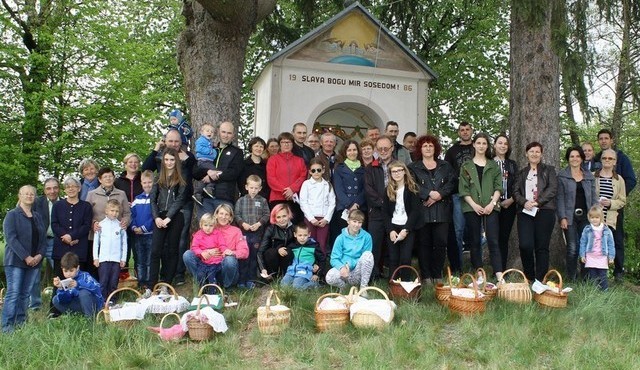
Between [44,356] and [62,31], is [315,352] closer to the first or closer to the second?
[44,356]

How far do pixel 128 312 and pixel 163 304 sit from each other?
333 millimetres

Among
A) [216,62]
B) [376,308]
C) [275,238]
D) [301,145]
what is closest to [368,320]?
[376,308]

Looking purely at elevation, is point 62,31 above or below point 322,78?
above

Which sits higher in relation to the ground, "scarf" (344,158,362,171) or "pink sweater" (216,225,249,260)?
"scarf" (344,158,362,171)

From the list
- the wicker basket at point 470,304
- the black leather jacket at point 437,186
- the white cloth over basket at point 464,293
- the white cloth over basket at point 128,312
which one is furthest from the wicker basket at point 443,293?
the white cloth over basket at point 128,312

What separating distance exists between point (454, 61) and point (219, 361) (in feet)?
47.2

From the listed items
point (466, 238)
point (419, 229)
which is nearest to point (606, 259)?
point (466, 238)

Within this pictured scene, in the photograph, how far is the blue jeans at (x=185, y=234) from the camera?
6.66 m

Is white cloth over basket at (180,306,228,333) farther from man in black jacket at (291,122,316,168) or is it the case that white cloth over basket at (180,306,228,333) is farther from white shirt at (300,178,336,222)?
man in black jacket at (291,122,316,168)

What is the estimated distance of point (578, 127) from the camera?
59.9 feet

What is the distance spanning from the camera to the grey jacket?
274 inches

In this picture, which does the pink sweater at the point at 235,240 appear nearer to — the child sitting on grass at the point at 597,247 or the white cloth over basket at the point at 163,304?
the white cloth over basket at the point at 163,304

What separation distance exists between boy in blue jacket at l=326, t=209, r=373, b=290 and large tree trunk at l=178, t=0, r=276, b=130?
250 centimetres

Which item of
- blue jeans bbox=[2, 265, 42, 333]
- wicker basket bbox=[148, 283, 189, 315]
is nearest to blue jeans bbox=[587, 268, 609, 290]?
wicker basket bbox=[148, 283, 189, 315]
